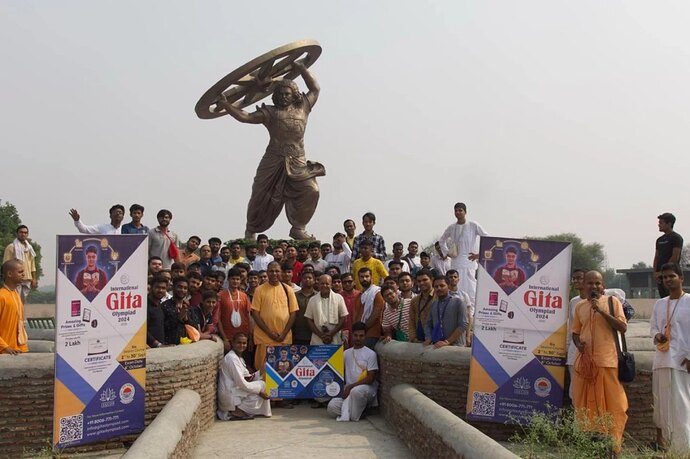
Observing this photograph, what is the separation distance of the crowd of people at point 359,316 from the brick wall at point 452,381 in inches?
8.8

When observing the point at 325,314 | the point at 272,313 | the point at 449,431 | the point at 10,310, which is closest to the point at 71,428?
the point at 10,310

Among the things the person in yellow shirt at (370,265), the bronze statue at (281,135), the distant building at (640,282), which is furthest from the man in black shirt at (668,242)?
the distant building at (640,282)

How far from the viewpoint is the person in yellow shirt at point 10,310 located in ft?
20.4

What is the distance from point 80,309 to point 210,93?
28.7 ft

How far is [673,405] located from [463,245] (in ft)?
15.5

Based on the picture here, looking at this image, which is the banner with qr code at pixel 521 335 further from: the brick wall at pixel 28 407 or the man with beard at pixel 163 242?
the man with beard at pixel 163 242

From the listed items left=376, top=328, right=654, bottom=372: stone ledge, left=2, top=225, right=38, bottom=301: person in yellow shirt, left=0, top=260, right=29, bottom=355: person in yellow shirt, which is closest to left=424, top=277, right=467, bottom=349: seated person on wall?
left=376, top=328, right=654, bottom=372: stone ledge

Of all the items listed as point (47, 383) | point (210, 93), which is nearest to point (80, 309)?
point (47, 383)

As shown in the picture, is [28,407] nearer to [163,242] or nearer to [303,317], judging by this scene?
[303,317]

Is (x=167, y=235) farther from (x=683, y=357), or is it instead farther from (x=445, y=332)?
(x=683, y=357)

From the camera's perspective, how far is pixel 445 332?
7.16 meters

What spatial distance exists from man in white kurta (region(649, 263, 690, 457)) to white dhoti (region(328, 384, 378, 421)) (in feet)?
10.1

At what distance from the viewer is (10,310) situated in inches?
246

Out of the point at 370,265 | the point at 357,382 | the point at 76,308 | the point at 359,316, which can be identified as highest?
the point at 370,265
